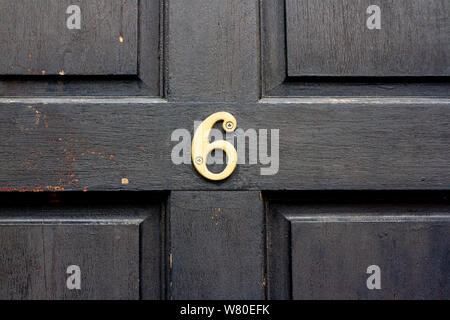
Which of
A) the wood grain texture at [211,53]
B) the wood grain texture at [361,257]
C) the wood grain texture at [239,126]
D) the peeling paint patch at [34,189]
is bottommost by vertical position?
the wood grain texture at [361,257]

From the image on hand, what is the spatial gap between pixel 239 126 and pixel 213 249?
19 centimetres

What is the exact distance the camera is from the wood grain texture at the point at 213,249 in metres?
0.54

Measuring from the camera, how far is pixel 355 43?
56cm

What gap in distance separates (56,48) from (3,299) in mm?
393

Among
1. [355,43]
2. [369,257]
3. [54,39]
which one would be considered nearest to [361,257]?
[369,257]

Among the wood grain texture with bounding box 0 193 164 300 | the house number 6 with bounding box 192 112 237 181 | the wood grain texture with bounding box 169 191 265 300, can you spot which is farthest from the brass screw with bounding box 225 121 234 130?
the wood grain texture with bounding box 0 193 164 300

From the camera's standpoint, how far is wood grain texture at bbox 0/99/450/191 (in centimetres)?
54

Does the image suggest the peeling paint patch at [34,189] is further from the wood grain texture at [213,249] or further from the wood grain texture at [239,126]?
the wood grain texture at [213,249]

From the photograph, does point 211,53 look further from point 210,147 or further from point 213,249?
point 213,249

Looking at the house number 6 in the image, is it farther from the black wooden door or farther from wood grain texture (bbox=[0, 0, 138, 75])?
wood grain texture (bbox=[0, 0, 138, 75])

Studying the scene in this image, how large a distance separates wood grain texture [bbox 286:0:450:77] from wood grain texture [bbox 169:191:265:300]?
246mm

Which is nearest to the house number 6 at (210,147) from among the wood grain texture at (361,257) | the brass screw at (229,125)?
the brass screw at (229,125)

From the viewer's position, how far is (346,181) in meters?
0.54
